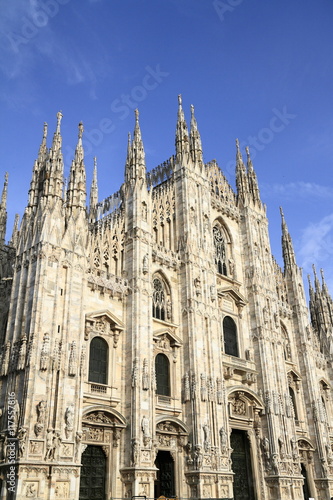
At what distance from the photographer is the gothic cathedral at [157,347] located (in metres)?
21.8

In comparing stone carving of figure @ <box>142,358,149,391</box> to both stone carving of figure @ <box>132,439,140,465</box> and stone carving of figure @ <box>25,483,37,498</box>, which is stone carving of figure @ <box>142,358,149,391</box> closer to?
stone carving of figure @ <box>132,439,140,465</box>

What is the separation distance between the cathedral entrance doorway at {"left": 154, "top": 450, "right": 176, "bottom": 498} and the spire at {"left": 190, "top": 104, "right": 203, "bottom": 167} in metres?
20.9

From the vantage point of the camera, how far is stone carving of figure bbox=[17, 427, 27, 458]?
1972cm

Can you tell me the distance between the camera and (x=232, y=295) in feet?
121

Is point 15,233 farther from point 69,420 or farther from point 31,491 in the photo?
point 31,491

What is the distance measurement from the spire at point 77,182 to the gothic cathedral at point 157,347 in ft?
0.31

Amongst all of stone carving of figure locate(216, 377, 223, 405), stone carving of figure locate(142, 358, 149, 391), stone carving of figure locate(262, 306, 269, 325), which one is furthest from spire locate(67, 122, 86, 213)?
stone carving of figure locate(262, 306, 269, 325)

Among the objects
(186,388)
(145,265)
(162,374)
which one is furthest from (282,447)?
(145,265)

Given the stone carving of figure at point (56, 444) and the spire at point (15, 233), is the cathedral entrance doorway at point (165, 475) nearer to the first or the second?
the stone carving of figure at point (56, 444)

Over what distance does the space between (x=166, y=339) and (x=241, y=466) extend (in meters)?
10.1

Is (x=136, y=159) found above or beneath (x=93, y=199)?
beneath

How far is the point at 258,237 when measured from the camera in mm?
42000

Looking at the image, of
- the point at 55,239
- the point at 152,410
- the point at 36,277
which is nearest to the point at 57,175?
the point at 55,239

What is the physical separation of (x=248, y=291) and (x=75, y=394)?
19.6 meters
